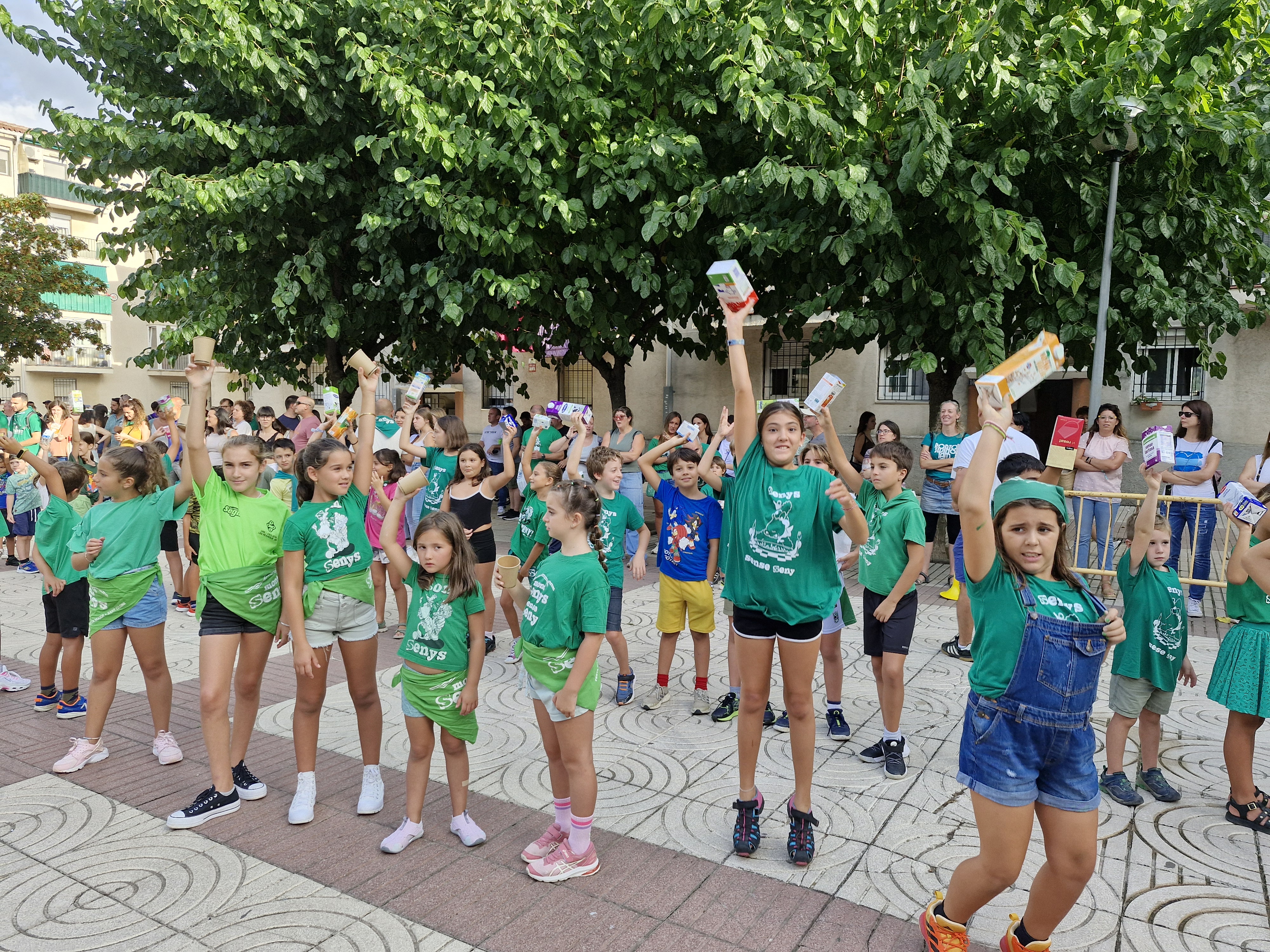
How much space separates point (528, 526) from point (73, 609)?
2.80 meters

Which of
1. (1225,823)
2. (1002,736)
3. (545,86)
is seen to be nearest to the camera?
(1002,736)

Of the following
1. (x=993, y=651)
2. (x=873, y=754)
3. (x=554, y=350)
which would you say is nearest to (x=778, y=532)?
(x=993, y=651)

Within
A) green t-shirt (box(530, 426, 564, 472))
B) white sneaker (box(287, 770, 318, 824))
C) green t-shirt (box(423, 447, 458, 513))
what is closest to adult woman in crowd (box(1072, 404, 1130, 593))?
green t-shirt (box(530, 426, 564, 472))

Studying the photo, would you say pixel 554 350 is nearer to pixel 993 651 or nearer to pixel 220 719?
pixel 220 719

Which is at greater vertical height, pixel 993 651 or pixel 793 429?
pixel 793 429

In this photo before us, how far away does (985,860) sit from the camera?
263 cm

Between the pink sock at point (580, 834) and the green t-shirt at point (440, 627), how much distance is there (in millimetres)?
798

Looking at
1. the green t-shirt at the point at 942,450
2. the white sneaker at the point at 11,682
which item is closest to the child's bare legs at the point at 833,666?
the green t-shirt at the point at 942,450

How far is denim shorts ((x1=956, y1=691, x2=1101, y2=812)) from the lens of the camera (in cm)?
256

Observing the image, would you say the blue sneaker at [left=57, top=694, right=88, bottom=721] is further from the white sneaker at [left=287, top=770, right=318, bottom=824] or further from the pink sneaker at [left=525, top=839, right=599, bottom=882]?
the pink sneaker at [left=525, top=839, right=599, bottom=882]

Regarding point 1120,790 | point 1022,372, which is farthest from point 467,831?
point 1120,790

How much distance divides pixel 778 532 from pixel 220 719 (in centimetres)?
269

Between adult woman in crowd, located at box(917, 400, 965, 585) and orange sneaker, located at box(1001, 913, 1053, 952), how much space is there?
6035 millimetres

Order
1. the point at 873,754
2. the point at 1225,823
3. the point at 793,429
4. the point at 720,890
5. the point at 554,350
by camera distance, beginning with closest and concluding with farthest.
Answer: the point at 720,890 → the point at 793,429 → the point at 1225,823 → the point at 873,754 → the point at 554,350
